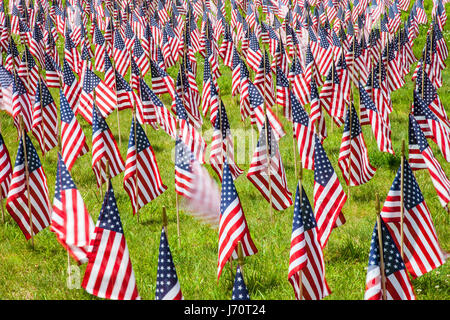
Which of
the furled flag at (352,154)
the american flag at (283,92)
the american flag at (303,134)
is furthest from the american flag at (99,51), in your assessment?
the furled flag at (352,154)

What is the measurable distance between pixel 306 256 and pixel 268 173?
3297mm

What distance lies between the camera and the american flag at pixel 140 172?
1077cm

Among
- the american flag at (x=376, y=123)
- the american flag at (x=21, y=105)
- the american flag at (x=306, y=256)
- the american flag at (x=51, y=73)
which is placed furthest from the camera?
the american flag at (x=51, y=73)

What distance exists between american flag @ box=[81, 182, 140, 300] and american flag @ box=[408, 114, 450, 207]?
15.6 feet

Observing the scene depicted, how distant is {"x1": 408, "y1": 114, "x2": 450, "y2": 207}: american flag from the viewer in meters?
9.60

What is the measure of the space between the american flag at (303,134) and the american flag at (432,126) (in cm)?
209

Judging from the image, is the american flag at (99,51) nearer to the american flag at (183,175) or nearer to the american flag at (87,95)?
the american flag at (87,95)

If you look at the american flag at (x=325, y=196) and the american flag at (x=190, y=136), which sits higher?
the american flag at (x=190, y=136)

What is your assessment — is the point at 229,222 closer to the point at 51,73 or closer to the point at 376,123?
the point at 376,123

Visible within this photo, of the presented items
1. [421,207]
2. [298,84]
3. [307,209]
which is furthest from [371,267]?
[298,84]

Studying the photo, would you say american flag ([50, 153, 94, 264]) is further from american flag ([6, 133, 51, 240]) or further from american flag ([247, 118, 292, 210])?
american flag ([247, 118, 292, 210])

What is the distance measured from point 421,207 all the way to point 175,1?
24.9 metres

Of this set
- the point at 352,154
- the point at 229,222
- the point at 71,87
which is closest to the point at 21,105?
the point at 71,87

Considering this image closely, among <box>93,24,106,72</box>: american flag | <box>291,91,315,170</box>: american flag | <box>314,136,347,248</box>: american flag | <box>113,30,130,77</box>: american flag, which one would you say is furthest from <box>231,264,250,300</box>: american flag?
<box>93,24,106,72</box>: american flag
